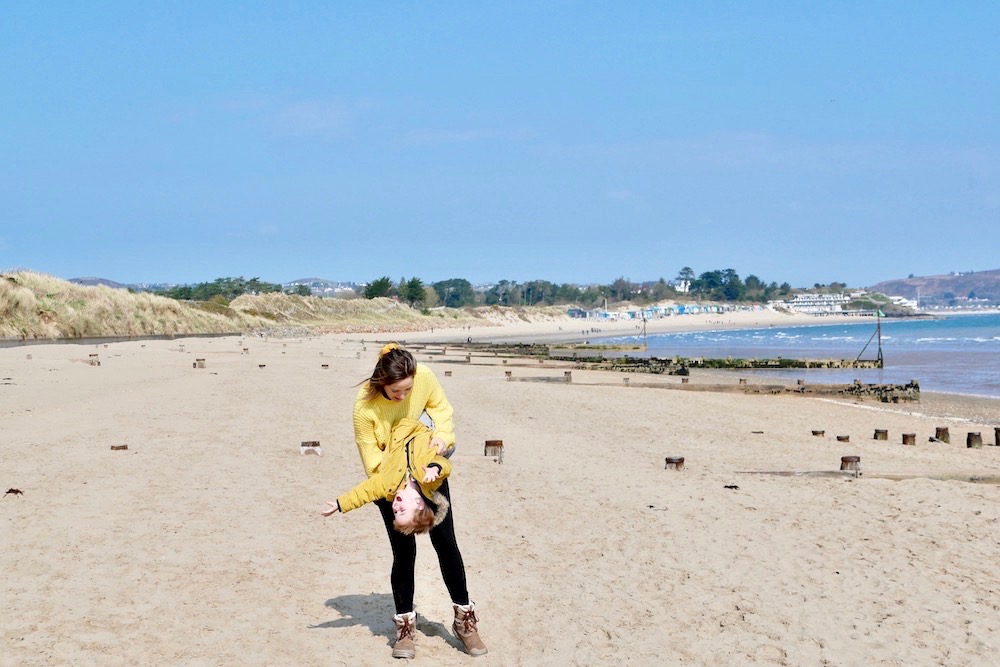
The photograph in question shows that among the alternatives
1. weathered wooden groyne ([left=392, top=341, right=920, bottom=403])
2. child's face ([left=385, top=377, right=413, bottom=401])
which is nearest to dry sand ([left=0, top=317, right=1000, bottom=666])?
child's face ([left=385, top=377, right=413, bottom=401])

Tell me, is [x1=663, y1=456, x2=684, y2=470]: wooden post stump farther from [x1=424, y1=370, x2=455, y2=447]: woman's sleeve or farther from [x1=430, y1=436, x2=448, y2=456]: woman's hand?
[x1=430, y1=436, x2=448, y2=456]: woman's hand

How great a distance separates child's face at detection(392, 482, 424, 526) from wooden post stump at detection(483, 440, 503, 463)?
6.31m

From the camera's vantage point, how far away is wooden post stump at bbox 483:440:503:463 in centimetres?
1112

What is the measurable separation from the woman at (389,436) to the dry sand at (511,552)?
20cm

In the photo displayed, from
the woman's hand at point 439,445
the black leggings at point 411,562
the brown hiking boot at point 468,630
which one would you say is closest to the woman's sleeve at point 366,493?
the black leggings at point 411,562

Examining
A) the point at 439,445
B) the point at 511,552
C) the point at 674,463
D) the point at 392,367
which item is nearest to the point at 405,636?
the point at 439,445

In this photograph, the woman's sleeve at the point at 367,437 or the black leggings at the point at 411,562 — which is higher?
the woman's sleeve at the point at 367,437

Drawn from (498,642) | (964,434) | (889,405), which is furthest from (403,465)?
(889,405)

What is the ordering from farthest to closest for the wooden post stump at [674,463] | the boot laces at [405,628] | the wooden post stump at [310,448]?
1. the wooden post stump at [310,448]
2. the wooden post stump at [674,463]
3. the boot laces at [405,628]

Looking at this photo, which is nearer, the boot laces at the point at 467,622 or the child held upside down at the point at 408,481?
the child held upside down at the point at 408,481

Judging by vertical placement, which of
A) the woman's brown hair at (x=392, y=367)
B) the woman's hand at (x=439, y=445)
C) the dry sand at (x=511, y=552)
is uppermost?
the woman's brown hair at (x=392, y=367)

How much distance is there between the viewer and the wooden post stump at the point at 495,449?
11.1 meters

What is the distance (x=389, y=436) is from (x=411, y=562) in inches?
30.6

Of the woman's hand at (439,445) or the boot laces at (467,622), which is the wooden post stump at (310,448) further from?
the woman's hand at (439,445)
